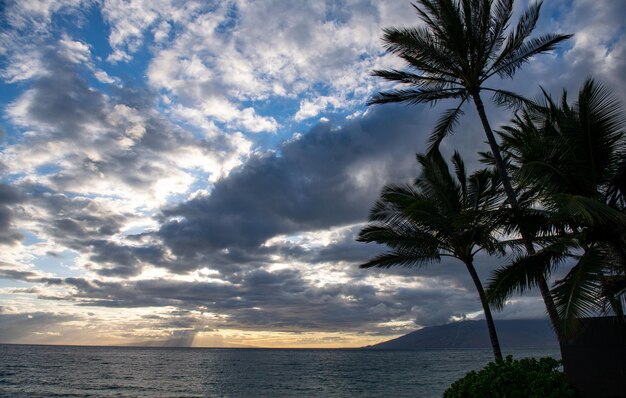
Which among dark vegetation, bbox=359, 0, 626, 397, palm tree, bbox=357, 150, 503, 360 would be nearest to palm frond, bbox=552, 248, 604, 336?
dark vegetation, bbox=359, 0, 626, 397

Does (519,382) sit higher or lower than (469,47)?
lower

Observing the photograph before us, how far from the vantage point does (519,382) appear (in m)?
9.84

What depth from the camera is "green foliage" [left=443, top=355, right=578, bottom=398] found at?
9414mm

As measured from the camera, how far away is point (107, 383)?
44.1 metres

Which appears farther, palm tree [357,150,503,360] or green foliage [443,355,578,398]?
palm tree [357,150,503,360]

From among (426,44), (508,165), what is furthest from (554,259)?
(426,44)

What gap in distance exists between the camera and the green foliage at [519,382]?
9.41 metres

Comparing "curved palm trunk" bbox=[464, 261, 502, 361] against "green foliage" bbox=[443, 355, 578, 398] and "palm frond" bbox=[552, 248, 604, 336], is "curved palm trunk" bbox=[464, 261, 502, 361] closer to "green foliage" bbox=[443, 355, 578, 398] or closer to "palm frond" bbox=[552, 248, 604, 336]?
"green foliage" bbox=[443, 355, 578, 398]

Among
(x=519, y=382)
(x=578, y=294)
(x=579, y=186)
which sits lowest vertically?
(x=519, y=382)

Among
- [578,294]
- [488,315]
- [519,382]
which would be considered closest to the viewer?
[578,294]

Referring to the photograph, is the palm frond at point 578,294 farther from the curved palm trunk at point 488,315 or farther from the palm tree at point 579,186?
the curved palm trunk at point 488,315

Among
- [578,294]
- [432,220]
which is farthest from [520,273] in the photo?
[432,220]

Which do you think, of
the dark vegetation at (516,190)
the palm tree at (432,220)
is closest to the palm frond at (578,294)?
the dark vegetation at (516,190)

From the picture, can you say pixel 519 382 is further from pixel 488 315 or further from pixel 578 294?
pixel 488 315
